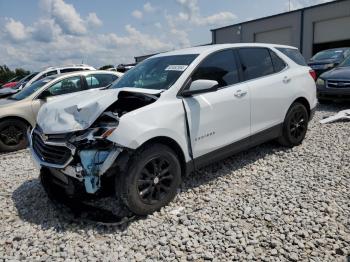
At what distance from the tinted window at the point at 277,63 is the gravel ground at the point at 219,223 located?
58.2 inches

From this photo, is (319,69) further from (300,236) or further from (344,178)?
(300,236)

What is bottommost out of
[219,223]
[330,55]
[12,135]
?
[219,223]

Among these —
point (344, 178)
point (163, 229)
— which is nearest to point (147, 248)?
point (163, 229)

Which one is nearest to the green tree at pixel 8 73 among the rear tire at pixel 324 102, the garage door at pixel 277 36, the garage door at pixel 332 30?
the garage door at pixel 277 36

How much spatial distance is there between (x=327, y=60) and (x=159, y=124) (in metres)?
10.1

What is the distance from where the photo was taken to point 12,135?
6.80 meters

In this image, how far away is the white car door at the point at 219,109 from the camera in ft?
12.6

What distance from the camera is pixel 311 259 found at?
274cm

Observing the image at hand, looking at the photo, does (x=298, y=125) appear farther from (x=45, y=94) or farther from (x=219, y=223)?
(x=45, y=94)

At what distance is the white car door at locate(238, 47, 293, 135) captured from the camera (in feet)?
15.1

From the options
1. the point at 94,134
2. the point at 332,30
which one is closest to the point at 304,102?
the point at 94,134

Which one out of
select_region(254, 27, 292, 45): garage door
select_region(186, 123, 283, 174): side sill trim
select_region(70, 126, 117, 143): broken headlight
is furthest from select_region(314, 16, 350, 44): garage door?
select_region(70, 126, 117, 143): broken headlight

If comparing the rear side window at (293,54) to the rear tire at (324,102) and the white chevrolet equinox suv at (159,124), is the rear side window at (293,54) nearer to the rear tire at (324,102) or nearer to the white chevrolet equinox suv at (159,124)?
the white chevrolet equinox suv at (159,124)

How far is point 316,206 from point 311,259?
95 centimetres
